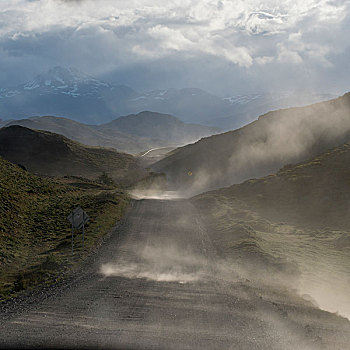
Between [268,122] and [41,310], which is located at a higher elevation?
[268,122]

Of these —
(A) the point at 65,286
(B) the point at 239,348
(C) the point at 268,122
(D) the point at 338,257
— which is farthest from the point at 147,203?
(C) the point at 268,122

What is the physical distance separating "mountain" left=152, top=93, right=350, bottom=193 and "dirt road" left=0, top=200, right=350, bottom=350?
60.0 meters

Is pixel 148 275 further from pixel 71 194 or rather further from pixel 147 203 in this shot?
pixel 71 194

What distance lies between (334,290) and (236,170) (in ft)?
270

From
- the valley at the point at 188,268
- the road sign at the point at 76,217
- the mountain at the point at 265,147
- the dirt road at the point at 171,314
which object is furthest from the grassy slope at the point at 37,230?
the mountain at the point at 265,147

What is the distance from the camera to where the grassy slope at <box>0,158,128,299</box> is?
17.7m

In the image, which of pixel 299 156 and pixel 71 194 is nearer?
pixel 71 194

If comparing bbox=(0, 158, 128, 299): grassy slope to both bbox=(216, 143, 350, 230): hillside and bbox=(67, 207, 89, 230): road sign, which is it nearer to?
bbox=(67, 207, 89, 230): road sign

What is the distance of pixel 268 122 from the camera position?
368ft

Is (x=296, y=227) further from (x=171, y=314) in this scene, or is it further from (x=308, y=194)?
(x=171, y=314)

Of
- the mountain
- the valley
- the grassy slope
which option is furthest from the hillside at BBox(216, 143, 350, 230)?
the mountain

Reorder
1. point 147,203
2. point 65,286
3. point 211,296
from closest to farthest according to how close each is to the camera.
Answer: point 211,296 → point 65,286 → point 147,203

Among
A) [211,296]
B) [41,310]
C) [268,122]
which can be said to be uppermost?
[268,122]

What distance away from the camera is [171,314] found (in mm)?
11969
